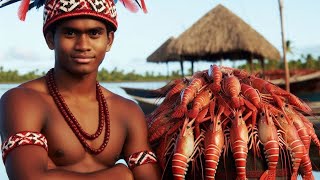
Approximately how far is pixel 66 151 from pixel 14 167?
0.77 ft

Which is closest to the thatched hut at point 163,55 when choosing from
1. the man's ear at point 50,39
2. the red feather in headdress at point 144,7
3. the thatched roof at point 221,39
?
the thatched roof at point 221,39

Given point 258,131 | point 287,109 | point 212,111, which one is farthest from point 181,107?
point 287,109

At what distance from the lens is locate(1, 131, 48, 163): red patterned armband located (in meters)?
1.96

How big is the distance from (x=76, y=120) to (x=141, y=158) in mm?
320

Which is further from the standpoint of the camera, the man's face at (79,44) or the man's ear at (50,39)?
the man's ear at (50,39)

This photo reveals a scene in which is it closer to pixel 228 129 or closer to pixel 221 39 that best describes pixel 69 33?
pixel 228 129

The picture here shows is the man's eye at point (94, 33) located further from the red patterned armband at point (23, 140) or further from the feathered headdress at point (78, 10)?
the red patterned armband at point (23, 140)

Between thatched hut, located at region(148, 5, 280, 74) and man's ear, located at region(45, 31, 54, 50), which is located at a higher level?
man's ear, located at region(45, 31, 54, 50)

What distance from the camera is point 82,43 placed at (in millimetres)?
2066

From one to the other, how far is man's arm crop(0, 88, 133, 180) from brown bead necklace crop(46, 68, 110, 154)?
0.07 meters

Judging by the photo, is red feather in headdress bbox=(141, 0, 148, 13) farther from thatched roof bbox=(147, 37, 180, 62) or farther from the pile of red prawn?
thatched roof bbox=(147, 37, 180, 62)

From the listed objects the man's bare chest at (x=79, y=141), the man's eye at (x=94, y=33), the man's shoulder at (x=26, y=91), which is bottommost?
the man's bare chest at (x=79, y=141)

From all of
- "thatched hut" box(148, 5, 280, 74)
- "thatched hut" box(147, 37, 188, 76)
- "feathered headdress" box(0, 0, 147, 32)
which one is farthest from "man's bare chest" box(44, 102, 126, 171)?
"thatched hut" box(147, 37, 188, 76)

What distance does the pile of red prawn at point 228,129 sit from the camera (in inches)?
79.5
